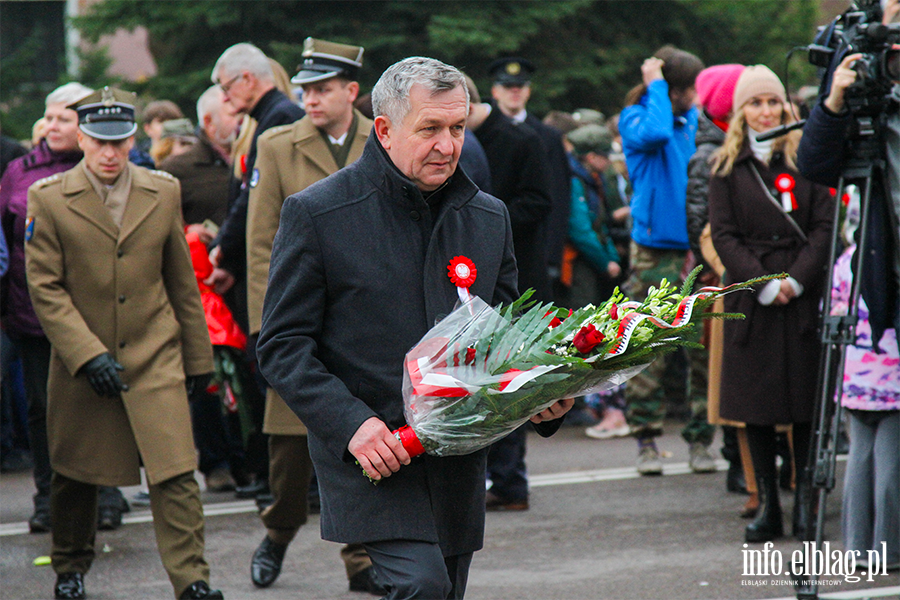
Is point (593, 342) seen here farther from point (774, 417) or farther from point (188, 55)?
point (188, 55)

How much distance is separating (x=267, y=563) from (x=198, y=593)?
615 mm

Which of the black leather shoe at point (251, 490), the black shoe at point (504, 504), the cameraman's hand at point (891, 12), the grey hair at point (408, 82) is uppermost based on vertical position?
the cameraman's hand at point (891, 12)

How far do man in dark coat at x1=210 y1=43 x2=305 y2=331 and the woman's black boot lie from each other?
10.7 ft

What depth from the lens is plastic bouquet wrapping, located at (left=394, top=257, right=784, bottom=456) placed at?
10.9 ft

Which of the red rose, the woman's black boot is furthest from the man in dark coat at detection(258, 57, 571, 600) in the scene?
the woman's black boot

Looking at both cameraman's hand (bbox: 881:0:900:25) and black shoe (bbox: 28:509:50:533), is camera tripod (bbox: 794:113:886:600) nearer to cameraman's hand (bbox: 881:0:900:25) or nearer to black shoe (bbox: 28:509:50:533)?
cameraman's hand (bbox: 881:0:900:25)

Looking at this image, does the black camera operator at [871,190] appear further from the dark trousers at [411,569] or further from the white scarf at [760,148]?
the dark trousers at [411,569]

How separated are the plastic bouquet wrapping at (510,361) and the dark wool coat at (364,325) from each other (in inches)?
7.4

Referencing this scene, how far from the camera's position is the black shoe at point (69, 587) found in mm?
5824

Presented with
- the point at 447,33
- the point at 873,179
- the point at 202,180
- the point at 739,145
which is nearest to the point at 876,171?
the point at 873,179

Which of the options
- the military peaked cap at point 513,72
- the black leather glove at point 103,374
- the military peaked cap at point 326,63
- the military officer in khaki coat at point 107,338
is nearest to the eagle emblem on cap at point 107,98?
the military officer in khaki coat at point 107,338

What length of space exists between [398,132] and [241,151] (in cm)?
393

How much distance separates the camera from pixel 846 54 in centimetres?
543

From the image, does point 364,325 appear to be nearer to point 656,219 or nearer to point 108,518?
point 108,518
